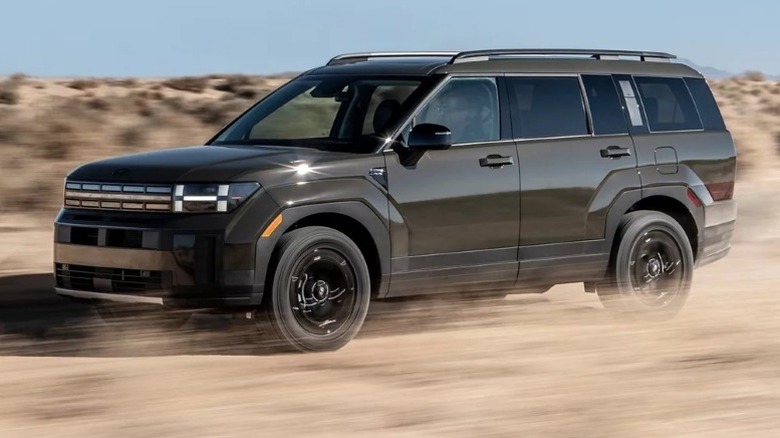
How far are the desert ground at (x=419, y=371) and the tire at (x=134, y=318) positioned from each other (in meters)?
0.09

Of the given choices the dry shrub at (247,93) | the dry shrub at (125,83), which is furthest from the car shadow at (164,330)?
the dry shrub at (125,83)

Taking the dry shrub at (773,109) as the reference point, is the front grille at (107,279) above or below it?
above

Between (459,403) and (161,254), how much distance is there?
2.04 m

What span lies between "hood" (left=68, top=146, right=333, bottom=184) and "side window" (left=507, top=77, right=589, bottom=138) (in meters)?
1.51

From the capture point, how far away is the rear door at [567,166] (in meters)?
9.43

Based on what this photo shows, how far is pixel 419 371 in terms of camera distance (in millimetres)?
7824

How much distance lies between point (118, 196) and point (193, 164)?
1.55 ft

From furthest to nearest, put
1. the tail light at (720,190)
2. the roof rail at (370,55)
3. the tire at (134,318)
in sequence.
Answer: the tail light at (720,190)
the roof rail at (370,55)
the tire at (134,318)

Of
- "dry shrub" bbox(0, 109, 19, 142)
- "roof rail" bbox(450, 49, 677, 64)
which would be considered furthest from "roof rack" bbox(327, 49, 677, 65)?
"dry shrub" bbox(0, 109, 19, 142)

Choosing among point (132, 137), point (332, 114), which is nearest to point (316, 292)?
point (332, 114)

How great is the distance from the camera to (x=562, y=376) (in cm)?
772

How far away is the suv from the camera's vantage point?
8133 mm

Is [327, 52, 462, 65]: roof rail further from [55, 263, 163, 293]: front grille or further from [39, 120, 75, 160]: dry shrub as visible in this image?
[39, 120, 75, 160]: dry shrub

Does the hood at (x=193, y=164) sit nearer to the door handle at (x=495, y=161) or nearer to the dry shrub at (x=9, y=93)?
the door handle at (x=495, y=161)
